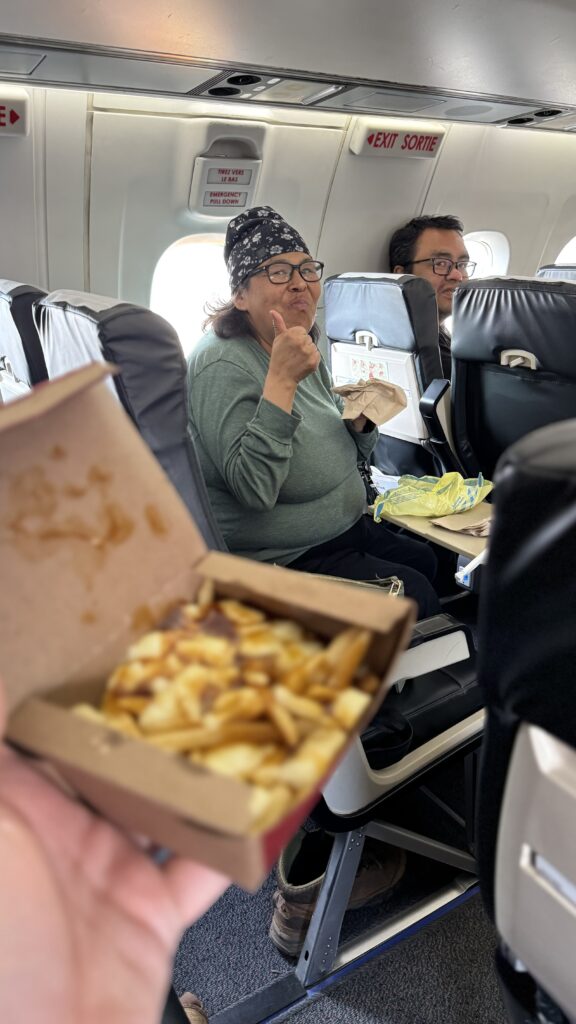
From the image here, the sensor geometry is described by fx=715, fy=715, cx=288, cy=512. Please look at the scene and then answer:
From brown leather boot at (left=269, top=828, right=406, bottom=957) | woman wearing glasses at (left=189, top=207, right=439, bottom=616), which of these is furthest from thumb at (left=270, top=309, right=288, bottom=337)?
brown leather boot at (left=269, top=828, right=406, bottom=957)

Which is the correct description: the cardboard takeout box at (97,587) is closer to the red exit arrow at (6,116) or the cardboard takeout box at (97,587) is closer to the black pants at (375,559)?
the black pants at (375,559)

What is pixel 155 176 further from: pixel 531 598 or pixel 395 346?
pixel 531 598

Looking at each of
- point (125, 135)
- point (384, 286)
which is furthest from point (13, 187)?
point (384, 286)

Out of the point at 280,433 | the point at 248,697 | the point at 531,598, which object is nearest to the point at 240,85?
A: the point at 280,433

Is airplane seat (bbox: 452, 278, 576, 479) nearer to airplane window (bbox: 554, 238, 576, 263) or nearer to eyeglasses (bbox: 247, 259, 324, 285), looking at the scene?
eyeglasses (bbox: 247, 259, 324, 285)

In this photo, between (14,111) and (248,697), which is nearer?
(248,697)

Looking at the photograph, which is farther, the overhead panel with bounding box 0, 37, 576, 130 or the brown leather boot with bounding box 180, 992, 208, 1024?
the overhead panel with bounding box 0, 37, 576, 130

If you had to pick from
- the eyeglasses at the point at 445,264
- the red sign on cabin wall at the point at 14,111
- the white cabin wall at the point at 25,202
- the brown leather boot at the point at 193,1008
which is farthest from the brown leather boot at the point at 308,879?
the eyeglasses at the point at 445,264
